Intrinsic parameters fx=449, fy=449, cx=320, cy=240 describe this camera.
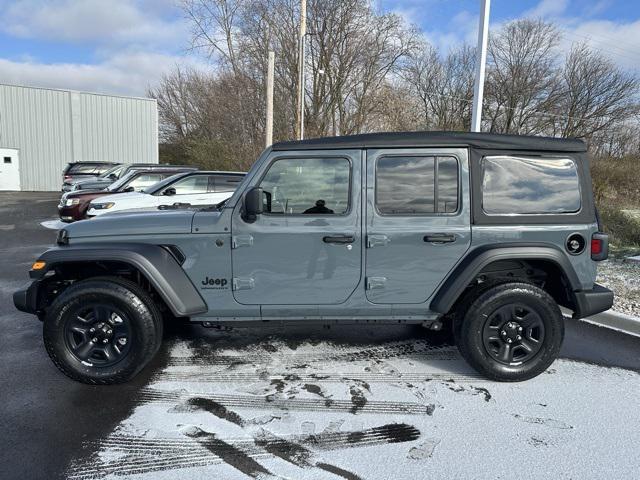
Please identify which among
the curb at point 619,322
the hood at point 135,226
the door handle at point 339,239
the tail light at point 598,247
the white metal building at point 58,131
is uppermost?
the white metal building at point 58,131

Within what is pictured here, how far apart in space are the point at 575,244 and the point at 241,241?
2617 millimetres

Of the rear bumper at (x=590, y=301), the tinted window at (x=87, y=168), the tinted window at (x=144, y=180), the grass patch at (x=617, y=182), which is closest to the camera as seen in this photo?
the rear bumper at (x=590, y=301)

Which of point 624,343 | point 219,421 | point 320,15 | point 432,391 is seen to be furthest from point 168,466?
point 320,15

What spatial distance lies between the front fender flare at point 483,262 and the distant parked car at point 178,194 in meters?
6.37

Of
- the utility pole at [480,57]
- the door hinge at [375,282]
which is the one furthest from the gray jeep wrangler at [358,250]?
the utility pole at [480,57]

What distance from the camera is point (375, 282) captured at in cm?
350

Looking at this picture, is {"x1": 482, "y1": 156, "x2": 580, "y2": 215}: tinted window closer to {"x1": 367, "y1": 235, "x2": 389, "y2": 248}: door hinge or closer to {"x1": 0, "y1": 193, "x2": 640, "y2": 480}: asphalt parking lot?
{"x1": 367, "y1": 235, "x2": 389, "y2": 248}: door hinge

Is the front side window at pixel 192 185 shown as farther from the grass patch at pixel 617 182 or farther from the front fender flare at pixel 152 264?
the grass patch at pixel 617 182

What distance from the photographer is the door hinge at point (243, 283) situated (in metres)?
3.47

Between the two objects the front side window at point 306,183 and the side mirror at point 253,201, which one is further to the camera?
the front side window at point 306,183

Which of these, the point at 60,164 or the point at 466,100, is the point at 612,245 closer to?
the point at 466,100

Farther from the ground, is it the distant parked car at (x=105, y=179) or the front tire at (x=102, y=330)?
the distant parked car at (x=105, y=179)

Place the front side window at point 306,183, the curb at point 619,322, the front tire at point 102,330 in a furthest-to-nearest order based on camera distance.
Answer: the curb at point 619,322, the front side window at point 306,183, the front tire at point 102,330

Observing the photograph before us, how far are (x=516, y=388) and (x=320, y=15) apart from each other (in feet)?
85.4
